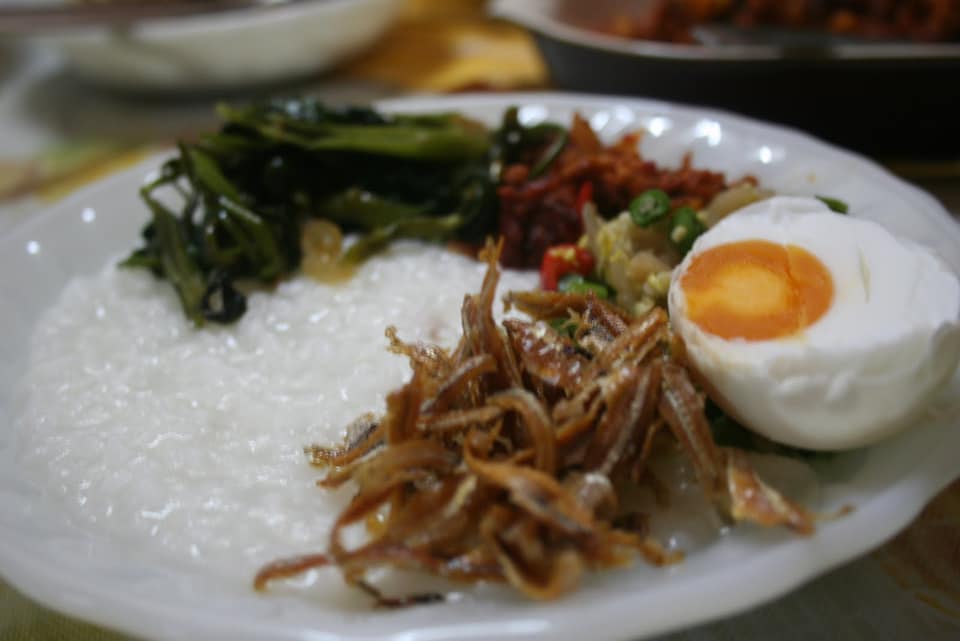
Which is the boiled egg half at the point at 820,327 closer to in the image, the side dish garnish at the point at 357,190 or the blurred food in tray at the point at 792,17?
the side dish garnish at the point at 357,190

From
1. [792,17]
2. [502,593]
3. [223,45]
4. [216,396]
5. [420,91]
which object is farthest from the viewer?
[420,91]

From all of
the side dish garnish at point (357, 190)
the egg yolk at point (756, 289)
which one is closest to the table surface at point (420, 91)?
the egg yolk at point (756, 289)

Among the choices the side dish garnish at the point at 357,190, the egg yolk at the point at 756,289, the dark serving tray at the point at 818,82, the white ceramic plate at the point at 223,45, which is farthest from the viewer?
the white ceramic plate at the point at 223,45

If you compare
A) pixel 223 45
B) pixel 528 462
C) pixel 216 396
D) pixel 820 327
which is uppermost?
pixel 223 45

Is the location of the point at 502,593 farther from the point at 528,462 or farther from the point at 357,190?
the point at 357,190

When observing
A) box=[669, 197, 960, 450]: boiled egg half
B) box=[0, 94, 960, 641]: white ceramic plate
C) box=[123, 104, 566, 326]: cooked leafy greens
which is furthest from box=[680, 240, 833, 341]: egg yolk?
box=[123, 104, 566, 326]: cooked leafy greens

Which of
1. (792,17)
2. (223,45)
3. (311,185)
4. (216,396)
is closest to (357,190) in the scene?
(311,185)
